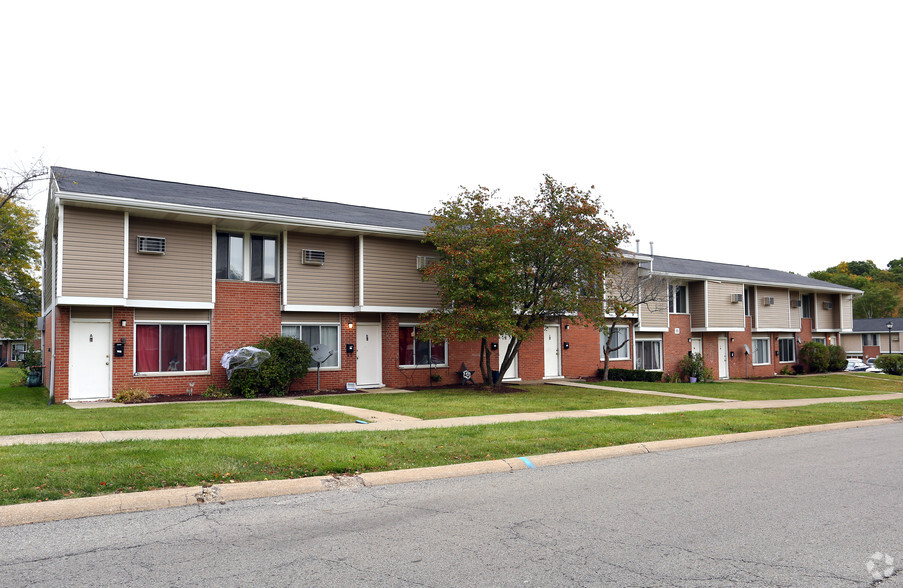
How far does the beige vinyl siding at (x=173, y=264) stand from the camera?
1797 centimetres

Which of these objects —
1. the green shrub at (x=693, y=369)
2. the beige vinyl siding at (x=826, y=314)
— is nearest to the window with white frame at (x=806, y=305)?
the beige vinyl siding at (x=826, y=314)

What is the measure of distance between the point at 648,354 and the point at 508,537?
27.1m

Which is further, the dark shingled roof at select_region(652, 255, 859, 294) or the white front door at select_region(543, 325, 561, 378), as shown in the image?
the dark shingled roof at select_region(652, 255, 859, 294)

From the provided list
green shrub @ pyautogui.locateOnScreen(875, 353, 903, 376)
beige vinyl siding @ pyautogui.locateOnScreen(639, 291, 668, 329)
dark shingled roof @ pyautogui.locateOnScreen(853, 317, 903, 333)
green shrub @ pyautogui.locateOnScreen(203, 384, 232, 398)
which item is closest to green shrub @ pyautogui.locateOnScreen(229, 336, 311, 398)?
green shrub @ pyautogui.locateOnScreen(203, 384, 232, 398)

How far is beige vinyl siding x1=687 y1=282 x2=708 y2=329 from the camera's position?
32719mm

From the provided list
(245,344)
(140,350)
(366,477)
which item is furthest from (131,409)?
(366,477)

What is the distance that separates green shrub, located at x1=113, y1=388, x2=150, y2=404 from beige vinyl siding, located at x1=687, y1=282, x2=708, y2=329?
25.1 meters

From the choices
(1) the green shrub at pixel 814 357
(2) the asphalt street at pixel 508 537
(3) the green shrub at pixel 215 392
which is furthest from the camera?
(1) the green shrub at pixel 814 357

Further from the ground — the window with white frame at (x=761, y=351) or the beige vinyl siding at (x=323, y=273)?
the beige vinyl siding at (x=323, y=273)

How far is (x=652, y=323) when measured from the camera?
3105 cm

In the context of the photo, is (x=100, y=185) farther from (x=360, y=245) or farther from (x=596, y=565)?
(x=596, y=565)

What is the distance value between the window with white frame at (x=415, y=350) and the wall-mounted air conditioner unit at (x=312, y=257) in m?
3.56

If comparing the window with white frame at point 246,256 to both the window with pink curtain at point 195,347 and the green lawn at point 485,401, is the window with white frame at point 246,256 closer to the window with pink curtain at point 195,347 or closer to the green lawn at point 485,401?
the window with pink curtain at point 195,347

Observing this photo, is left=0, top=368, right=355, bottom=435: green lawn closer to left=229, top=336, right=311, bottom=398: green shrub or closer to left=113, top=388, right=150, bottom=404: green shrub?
left=113, top=388, right=150, bottom=404: green shrub
